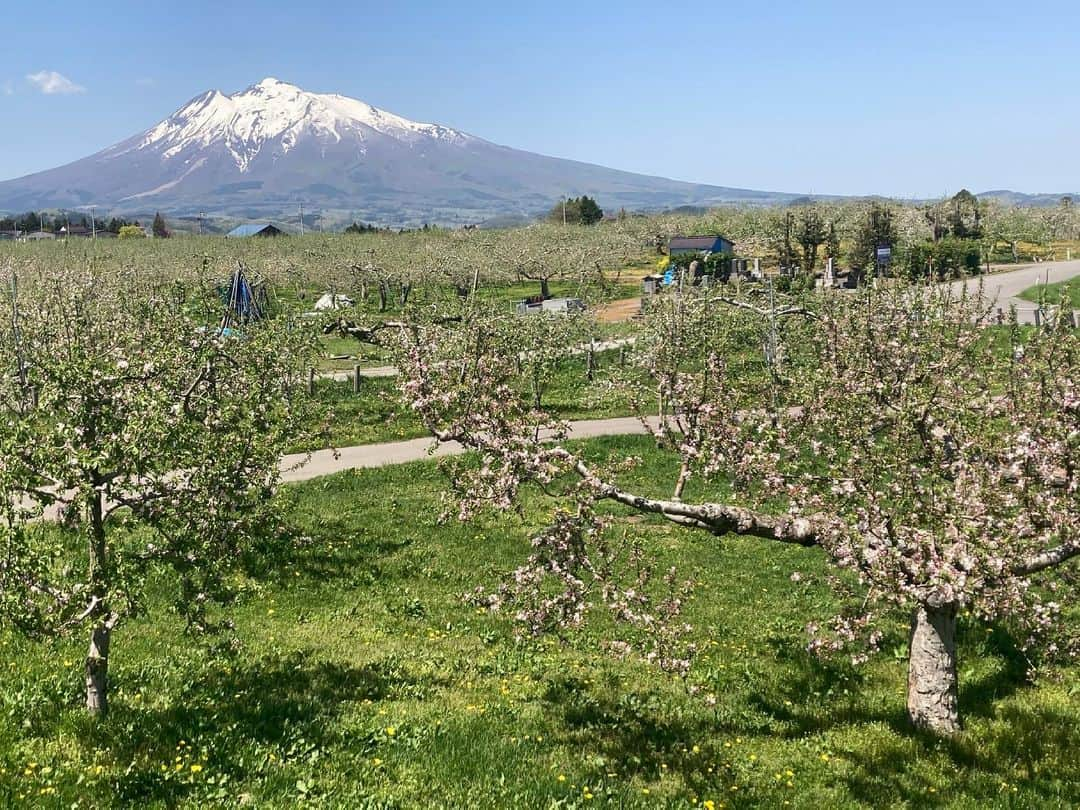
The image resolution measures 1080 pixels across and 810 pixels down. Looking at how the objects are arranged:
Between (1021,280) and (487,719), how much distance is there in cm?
7322

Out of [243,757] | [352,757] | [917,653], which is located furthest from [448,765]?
[917,653]

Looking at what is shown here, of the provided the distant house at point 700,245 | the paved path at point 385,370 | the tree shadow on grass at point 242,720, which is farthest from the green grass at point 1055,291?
the tree shadow on grass at point 242,720

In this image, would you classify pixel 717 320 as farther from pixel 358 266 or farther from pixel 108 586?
pixel 358 266

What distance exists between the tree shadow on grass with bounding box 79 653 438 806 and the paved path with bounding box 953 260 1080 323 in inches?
2011

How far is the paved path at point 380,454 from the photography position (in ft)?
85.7

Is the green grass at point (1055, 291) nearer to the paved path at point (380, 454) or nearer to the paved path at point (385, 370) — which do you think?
the paved path at point (385, 370)

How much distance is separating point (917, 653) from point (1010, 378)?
5.25 metres

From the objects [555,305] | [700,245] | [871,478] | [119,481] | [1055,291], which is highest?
[700,245]

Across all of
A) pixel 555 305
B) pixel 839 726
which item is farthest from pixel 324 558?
pixel 555 305

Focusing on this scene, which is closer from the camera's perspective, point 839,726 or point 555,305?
point 839,726

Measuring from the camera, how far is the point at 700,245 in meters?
92.1

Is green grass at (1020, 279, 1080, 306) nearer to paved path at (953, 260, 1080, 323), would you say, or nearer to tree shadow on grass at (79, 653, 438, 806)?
paved path at (953, 260, 1080, 323)

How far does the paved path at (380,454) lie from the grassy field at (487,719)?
10.1 meters

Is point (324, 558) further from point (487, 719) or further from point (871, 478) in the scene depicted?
point (871, 478)
